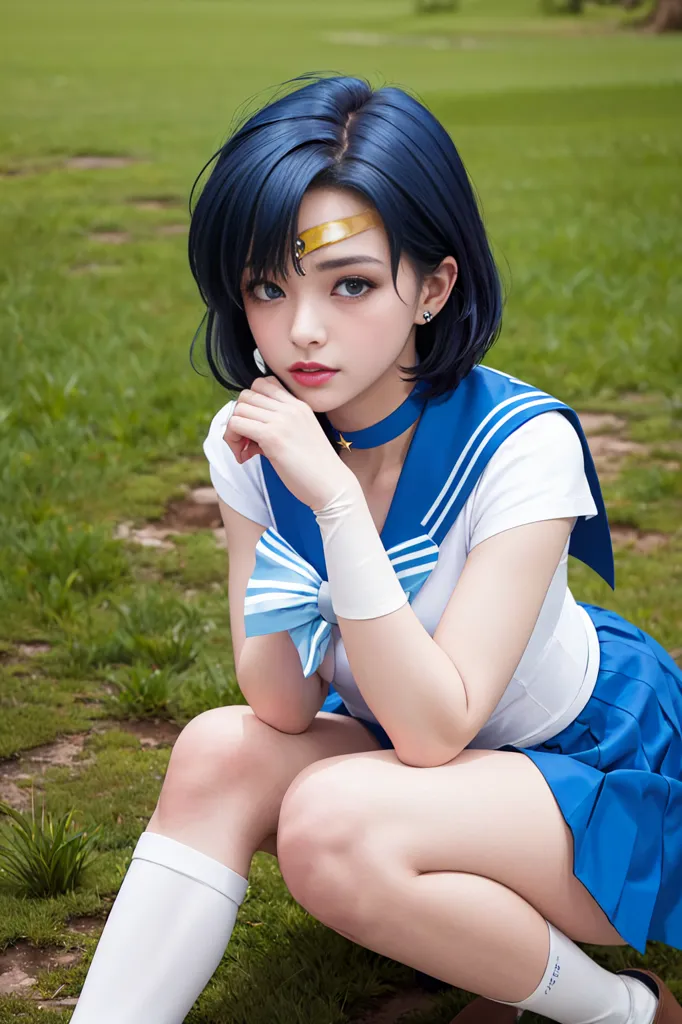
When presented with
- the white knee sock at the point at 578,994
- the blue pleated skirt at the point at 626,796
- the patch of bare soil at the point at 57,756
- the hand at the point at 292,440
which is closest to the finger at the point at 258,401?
the hand at the point at 292,440

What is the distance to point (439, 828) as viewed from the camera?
1.52 metres

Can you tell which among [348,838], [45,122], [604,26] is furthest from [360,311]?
[604,26]

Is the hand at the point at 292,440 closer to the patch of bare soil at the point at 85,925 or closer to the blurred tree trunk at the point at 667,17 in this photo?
the patch of bare soil at the point at 85,925

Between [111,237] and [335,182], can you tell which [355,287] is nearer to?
[335,182]

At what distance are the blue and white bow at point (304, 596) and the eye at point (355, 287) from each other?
1.04 ft

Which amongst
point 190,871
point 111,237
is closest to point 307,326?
point 190,871

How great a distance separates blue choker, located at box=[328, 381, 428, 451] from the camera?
1701mm

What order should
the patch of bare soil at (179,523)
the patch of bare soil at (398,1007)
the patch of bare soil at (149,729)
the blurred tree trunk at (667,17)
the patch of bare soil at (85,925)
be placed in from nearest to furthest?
the patch of bare soil at (398,1007), the patch of bare soil at (85,925), the patch of bare soil at (149,729), the patch of bare soil at (179,523), the blurred tree trunk at (667,17)

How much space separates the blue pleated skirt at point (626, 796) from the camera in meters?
1.56

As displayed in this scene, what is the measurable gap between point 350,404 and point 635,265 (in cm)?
447

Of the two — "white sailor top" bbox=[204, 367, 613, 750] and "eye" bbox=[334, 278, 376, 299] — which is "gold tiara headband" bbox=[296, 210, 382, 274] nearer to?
"eye" bbox=[334, 278, 376, 299]

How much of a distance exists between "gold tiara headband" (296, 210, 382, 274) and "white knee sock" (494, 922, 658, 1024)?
2.73ft

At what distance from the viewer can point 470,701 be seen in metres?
1.54

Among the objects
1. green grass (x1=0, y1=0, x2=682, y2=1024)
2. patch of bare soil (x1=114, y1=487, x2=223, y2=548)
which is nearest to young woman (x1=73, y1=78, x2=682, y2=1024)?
green grass (x1=0, y1=0, x2=682, y2=1024)
